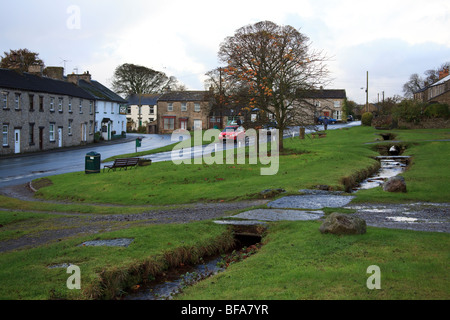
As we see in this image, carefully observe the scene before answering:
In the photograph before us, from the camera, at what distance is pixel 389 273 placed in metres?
8.05

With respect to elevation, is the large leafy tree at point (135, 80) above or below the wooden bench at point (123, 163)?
above

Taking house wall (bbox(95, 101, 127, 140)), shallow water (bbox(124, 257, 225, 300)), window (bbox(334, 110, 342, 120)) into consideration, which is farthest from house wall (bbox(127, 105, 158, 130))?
shallow water (bbox(124, 257, 225, 300))

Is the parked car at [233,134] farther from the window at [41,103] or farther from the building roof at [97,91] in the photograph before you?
the building roof at [97,91]

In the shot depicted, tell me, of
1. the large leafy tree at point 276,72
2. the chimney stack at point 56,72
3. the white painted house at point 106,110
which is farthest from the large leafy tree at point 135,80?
the large leafy tree at point 276,72

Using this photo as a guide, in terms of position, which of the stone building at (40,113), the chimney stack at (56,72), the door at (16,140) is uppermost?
the chimney stack at (56,72)

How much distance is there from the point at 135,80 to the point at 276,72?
8582 cm

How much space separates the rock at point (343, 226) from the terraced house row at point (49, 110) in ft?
145

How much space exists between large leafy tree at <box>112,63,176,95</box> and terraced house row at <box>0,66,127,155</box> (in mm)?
34180

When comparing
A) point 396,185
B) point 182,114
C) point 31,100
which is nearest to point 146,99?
point 182,114

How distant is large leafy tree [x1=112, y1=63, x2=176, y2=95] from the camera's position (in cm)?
11306

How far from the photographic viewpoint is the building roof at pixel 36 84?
1982 inches

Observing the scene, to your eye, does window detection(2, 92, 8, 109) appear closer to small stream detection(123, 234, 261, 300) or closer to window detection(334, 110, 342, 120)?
small stream detection(123, 234, 261, 300)

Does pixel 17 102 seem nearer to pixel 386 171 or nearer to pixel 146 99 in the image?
pixel 386 171
